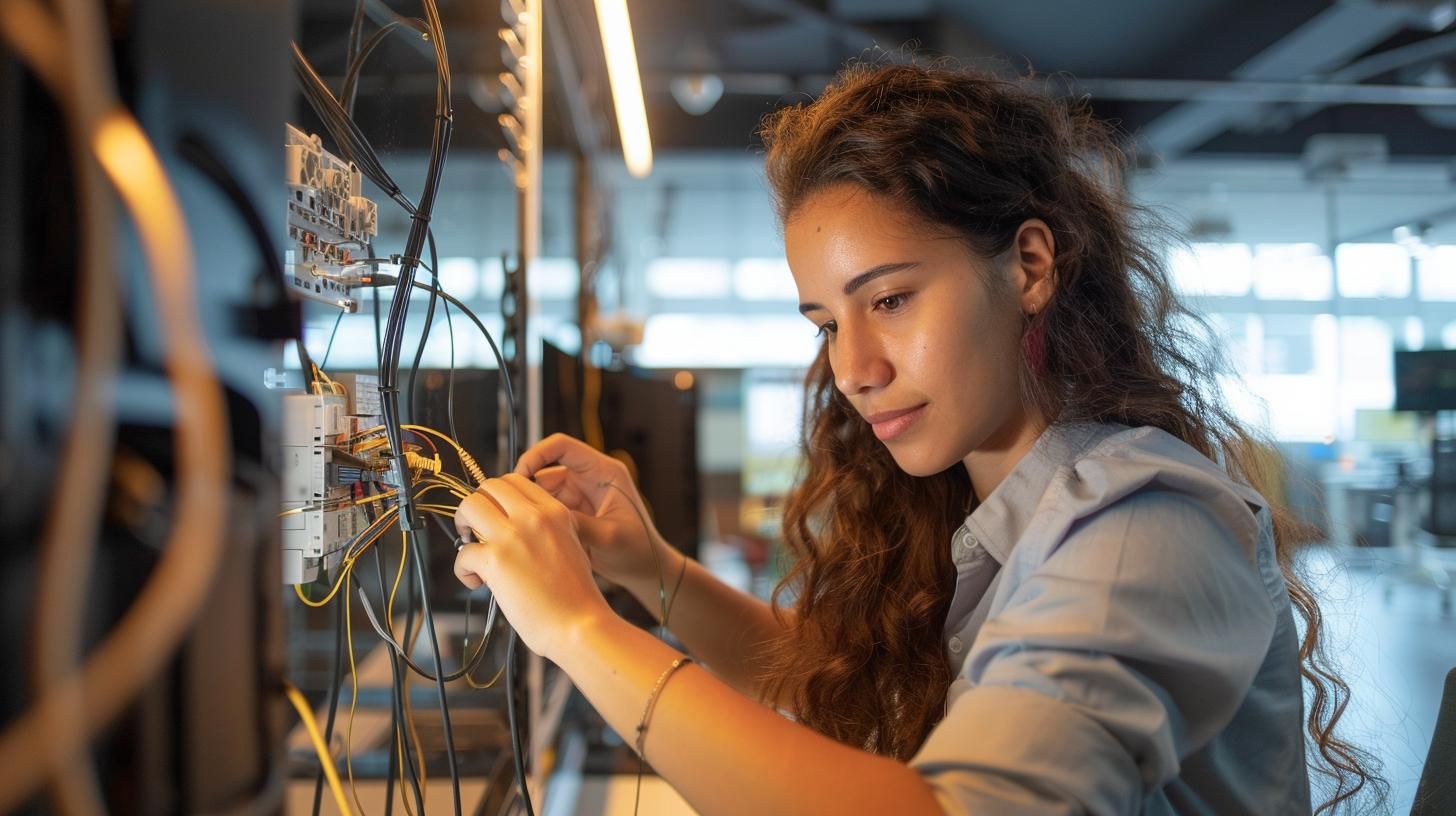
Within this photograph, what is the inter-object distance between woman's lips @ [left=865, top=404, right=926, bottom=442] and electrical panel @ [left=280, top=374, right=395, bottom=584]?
515mm

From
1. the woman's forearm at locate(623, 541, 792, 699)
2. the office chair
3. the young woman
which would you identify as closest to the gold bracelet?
the young woman

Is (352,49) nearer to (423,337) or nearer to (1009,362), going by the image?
(423,337)

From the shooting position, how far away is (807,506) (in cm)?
130

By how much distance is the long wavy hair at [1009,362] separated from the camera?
932 mm

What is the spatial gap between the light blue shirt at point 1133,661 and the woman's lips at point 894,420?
0.57 feet

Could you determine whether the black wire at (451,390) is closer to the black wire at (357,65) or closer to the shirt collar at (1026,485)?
the black wire at (357,65)

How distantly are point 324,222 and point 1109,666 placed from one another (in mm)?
674

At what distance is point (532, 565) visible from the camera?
0.70 m

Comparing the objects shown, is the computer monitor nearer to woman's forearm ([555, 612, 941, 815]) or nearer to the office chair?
the office chair

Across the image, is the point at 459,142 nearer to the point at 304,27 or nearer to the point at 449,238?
the point at 449,238

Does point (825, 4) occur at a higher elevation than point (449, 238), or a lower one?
higher

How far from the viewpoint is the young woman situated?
0.61 meters

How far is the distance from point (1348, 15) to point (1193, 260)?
12.4 ft

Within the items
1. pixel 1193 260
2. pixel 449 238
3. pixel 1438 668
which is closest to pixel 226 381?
pixel 449 238
